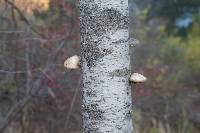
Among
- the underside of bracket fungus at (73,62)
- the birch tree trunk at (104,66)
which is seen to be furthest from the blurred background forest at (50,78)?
the birch tree trunk at (104,66)

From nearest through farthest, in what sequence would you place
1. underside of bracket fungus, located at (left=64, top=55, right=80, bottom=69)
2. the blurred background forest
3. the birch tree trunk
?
the birch tree trunk → underside of bracket fungus, located at (left=64, top=55, right=80, bottom=69) → the blurred background forest

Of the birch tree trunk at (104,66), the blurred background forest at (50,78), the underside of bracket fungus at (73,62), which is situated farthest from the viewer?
the blurred background forest at (50,78)

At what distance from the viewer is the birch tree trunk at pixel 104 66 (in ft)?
7.09

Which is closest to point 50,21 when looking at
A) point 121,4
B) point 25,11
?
point 25,11

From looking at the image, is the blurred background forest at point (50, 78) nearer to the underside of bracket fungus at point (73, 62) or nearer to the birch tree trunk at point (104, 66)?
the underside of bracket fungus at point (73, 62)

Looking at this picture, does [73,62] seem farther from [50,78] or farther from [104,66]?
[50,78]

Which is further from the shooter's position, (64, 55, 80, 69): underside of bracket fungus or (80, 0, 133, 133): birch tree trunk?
(64, 55, 80, 69): underside of bracket fungus

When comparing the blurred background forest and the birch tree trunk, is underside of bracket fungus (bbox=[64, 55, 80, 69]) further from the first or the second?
the blurred background forest

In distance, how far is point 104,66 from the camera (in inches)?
85.0

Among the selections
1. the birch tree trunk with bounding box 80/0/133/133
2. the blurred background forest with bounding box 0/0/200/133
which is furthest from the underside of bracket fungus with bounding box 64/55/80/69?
the blurred background forest with bounding box 0/0/200/133

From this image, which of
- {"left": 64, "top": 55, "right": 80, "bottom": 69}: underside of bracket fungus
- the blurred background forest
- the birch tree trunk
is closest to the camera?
the birch tree trunk

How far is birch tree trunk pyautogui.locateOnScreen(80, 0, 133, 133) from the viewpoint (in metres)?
2.16

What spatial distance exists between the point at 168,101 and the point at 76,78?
2.88 meters

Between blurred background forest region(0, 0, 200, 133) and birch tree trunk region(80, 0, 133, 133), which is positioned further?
blurred background forest region(0, 0, 200, 133)
